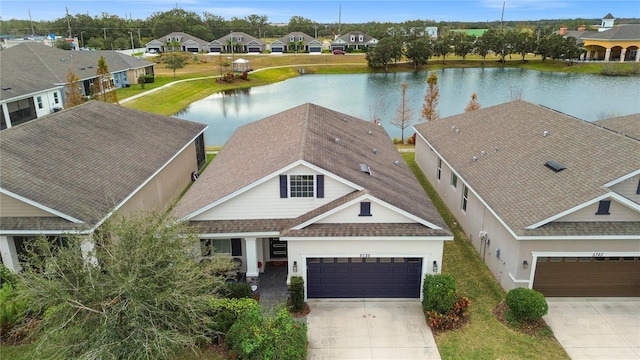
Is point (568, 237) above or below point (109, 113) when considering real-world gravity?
below

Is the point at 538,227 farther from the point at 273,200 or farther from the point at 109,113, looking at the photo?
the point at 109,113

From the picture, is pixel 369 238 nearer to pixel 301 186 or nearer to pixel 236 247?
pixel 301 186

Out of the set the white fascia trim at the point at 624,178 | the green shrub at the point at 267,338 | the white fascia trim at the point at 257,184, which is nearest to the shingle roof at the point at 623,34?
the white fascia trim at the point at 624,178

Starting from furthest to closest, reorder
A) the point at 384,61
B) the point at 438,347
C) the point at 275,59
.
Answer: the point at 275,59
the point at 384,61
the point at 438,347

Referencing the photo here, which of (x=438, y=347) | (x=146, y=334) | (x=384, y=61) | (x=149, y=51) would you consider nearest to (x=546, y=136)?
(x=438, y=347)

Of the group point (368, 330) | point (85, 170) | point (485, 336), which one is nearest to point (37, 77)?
point (85, 170)

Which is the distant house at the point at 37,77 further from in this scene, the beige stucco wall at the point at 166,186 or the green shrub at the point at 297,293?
the green shrub at the point at 297,293
